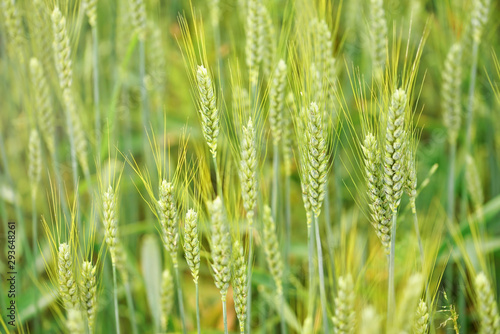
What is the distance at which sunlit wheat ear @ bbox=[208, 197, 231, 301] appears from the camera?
0.82 m

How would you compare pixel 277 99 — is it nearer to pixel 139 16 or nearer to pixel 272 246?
pixel 272 246

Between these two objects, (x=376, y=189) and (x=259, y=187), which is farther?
(x=259, y=187)

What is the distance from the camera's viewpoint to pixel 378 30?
117cm

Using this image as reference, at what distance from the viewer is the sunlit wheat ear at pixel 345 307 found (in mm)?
787

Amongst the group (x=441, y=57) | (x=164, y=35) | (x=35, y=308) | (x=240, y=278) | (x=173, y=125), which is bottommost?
(x=35, y=308)

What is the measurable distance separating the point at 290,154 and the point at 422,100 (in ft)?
4.04

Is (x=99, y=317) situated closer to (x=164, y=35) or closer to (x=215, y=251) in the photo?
(x=215, y=251)

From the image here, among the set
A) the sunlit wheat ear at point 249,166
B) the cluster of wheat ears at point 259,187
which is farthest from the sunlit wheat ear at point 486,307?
the sunlit wheat ear at point 249,166

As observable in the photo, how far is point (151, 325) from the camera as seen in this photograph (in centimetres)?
152

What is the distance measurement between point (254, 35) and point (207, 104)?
0.32 meters

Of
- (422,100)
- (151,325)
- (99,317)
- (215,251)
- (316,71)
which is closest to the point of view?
(215,251)

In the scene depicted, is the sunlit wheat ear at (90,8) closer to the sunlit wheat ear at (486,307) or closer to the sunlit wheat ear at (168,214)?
the sunlit wheat ear at (168,214)

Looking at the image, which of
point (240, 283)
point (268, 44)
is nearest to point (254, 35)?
point (268, 44)

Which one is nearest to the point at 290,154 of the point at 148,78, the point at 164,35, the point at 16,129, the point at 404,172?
the point at 404,172
